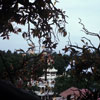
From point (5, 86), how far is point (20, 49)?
187cm

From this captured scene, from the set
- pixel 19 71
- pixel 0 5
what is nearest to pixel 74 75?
pixel 19 71

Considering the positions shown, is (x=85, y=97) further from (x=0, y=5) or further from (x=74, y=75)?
(x=0, y=5)

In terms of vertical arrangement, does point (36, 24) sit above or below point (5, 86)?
above

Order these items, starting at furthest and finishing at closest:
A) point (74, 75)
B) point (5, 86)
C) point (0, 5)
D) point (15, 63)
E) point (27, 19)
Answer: point (15, 63)
point (74, 75)
point (27, 19)
point (0, 5)
point (5, 86)

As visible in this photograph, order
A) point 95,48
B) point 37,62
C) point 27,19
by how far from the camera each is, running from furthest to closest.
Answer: point 37,62 < point 95,48 < point 27,19

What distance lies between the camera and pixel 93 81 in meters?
2.40

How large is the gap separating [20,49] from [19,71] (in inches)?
12.6

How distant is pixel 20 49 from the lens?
261 centimetres

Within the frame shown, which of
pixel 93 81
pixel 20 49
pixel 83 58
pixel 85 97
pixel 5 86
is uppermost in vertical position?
pixel 20 49

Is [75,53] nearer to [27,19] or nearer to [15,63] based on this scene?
[27,19]

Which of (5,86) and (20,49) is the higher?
(20,49)

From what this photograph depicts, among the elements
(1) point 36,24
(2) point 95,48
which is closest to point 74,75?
(2) point 95,48

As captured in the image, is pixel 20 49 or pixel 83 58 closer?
pixel 83 58

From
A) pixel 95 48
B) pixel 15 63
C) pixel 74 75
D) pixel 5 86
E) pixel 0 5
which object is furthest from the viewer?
pixel 15 63
